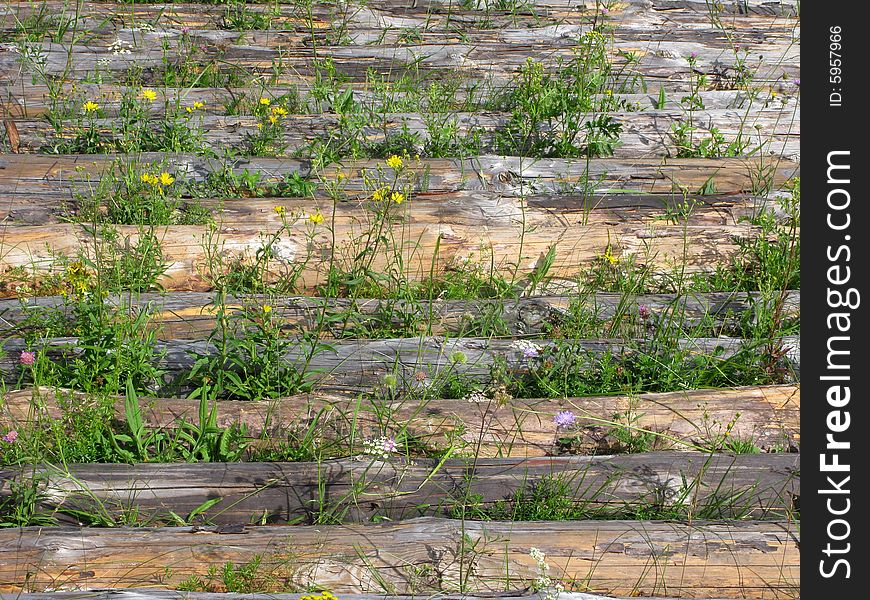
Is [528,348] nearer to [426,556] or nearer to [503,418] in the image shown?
[503,418]

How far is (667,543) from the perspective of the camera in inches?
118

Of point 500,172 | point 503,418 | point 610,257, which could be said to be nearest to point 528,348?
point 503,418

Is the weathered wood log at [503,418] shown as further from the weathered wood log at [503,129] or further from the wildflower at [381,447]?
the weathered wood log at [503,129]

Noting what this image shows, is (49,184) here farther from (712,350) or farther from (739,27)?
(739,27)

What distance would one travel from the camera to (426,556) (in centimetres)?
291

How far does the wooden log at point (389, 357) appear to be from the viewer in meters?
3.66

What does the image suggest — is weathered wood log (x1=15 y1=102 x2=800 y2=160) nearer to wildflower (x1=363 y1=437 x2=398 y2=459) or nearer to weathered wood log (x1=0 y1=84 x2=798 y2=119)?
weathered wood log (x1=0 y1=84 x2=798 y2=119)

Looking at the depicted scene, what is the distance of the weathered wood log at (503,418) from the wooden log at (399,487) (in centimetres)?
16

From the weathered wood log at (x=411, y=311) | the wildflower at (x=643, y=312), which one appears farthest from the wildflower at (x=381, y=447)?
the wildflower at (x=643, y=312)

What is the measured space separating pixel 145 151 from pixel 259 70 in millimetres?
1115

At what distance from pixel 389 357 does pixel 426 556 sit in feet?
3.52

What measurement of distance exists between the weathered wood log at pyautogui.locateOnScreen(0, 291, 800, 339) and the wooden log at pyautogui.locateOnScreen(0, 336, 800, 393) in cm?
11

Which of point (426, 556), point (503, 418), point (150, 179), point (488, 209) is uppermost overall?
point (150, 179)
